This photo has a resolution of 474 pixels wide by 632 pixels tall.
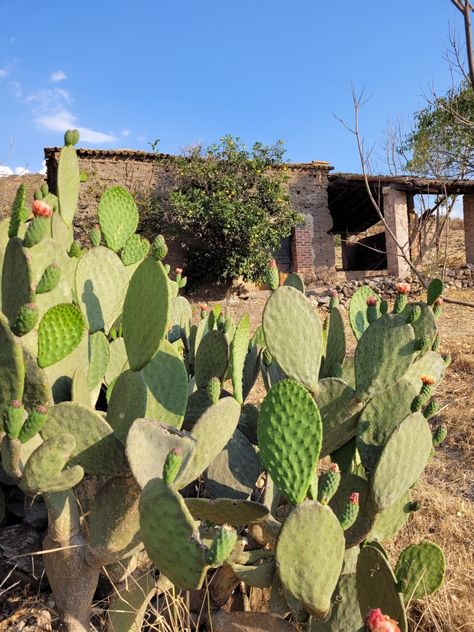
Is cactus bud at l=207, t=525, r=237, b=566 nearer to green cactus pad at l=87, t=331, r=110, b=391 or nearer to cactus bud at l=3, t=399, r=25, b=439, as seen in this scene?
cactus bud at l=3, t=399, r=25, b=439

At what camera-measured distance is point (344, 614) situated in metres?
1.35

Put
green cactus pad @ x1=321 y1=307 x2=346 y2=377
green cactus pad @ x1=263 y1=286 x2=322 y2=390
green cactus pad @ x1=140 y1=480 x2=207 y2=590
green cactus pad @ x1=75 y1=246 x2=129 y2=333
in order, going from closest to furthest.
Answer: green cactus pad @ x1=140 y1=480 x2=207 y2=590 < green cactus pad @ x1=263 y1=286 x2=322 y2=390 < green cactus pad @ x1=75 y1=246 x2=129 y2=333 < green cactus pad @ x1=321 y1=307 x2=346 y2=377

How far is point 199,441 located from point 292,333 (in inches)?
17.6

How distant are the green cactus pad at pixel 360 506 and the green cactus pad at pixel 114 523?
517 millimetres

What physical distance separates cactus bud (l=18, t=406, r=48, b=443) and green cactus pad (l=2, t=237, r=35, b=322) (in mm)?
297

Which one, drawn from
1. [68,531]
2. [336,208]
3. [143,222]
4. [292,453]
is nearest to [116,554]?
[68,531]

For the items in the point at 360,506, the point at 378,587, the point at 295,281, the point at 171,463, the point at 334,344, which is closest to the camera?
the point at 171,463

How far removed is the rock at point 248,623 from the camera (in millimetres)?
1417

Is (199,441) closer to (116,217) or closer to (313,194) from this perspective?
(116,217)

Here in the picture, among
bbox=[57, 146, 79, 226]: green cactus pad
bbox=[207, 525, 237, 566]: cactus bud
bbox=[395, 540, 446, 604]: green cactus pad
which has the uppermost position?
bbox=[57, 146, 79, 226]: green cactus pad

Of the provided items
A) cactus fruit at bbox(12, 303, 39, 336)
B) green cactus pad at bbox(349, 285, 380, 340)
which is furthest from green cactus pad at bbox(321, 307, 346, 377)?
cactus fruit at bbox(12, 303, 39, 336)

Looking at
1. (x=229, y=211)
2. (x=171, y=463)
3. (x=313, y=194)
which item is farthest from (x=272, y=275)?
(x=313, y=194)

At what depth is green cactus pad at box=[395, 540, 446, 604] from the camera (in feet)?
4.42

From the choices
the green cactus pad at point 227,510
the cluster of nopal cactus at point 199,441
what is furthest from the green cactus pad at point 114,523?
the green cactus pad at point 227,510
